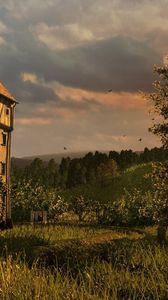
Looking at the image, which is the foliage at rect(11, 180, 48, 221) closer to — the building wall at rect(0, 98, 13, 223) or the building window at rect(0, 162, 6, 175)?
the building wall at rect(0, 98, 13, 223)

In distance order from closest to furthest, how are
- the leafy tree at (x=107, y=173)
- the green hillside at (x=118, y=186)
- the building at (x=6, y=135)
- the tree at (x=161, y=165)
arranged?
the tree at (x=161, y=165), the building at (x=6, y=135), the green hillside at (x=118, y=186), the leafy tree at (x=107, y=173)

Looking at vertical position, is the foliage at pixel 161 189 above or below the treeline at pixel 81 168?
below

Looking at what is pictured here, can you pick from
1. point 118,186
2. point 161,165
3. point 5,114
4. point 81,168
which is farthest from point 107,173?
point 161,165

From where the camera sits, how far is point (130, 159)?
12269 centimetres

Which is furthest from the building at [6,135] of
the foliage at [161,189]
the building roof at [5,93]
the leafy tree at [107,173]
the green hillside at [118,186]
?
the leafy tree at [107,173]

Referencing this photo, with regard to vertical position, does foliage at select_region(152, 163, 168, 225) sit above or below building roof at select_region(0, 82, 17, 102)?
below

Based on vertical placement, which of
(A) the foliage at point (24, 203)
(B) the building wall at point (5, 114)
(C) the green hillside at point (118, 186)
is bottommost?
(A) the foliage at point (24, 203)

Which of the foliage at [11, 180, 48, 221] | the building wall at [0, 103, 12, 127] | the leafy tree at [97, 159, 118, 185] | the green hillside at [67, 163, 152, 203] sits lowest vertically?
the foliage at [11, 180, 48, 221]

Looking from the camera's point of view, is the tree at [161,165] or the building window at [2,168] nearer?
the tree at [161,165]

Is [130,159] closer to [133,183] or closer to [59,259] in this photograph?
[133,183]

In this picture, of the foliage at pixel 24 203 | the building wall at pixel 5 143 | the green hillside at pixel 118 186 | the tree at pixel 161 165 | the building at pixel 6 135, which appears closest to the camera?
the tree at pixel 161 165

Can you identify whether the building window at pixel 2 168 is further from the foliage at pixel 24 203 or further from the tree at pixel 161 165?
the tree at pixel 161 165

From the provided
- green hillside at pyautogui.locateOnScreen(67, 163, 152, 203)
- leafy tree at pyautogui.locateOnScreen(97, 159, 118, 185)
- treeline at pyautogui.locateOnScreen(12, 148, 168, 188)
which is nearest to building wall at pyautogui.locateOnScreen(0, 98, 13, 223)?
green hillside at pyautogui.locateOnScreen(67, 163, 152, 203)

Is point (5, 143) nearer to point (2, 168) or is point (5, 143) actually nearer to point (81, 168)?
point (2, 168)
